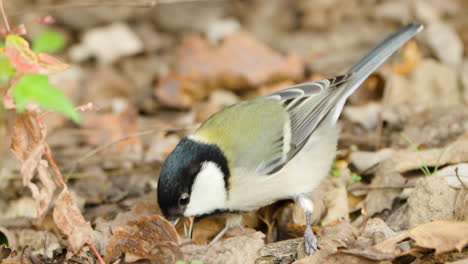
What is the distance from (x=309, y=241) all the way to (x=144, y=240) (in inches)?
26.1

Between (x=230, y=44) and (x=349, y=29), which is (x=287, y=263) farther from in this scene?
(x=349, y=29)

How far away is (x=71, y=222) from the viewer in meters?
2.32

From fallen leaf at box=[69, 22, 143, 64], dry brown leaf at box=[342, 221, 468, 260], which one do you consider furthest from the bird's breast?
fallen leaf at box=[69, 22, 143, 64]

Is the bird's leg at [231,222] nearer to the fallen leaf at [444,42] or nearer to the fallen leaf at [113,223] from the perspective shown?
the fallen leaf at [113,223]

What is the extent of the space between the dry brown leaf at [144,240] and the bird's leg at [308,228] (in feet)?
1.73

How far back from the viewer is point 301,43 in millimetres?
4984

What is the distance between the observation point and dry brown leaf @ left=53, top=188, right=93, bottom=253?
2.28 meters

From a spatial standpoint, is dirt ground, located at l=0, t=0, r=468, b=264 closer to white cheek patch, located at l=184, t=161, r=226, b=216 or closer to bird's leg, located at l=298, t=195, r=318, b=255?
bird's leg, located at l=298, t=195, r=318, b=255

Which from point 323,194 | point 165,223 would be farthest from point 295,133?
point 165,223

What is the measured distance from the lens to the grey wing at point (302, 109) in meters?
2.99

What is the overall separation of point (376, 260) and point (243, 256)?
505mm

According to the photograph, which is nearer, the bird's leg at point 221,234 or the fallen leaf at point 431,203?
the fallen leaf at point 431,203

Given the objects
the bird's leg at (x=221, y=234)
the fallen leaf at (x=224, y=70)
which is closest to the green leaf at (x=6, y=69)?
the bird's leg at (x=221, y=234)

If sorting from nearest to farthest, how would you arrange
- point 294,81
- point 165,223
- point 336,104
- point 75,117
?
point 75,117
point 165,223
point 336,104
point 294,81
